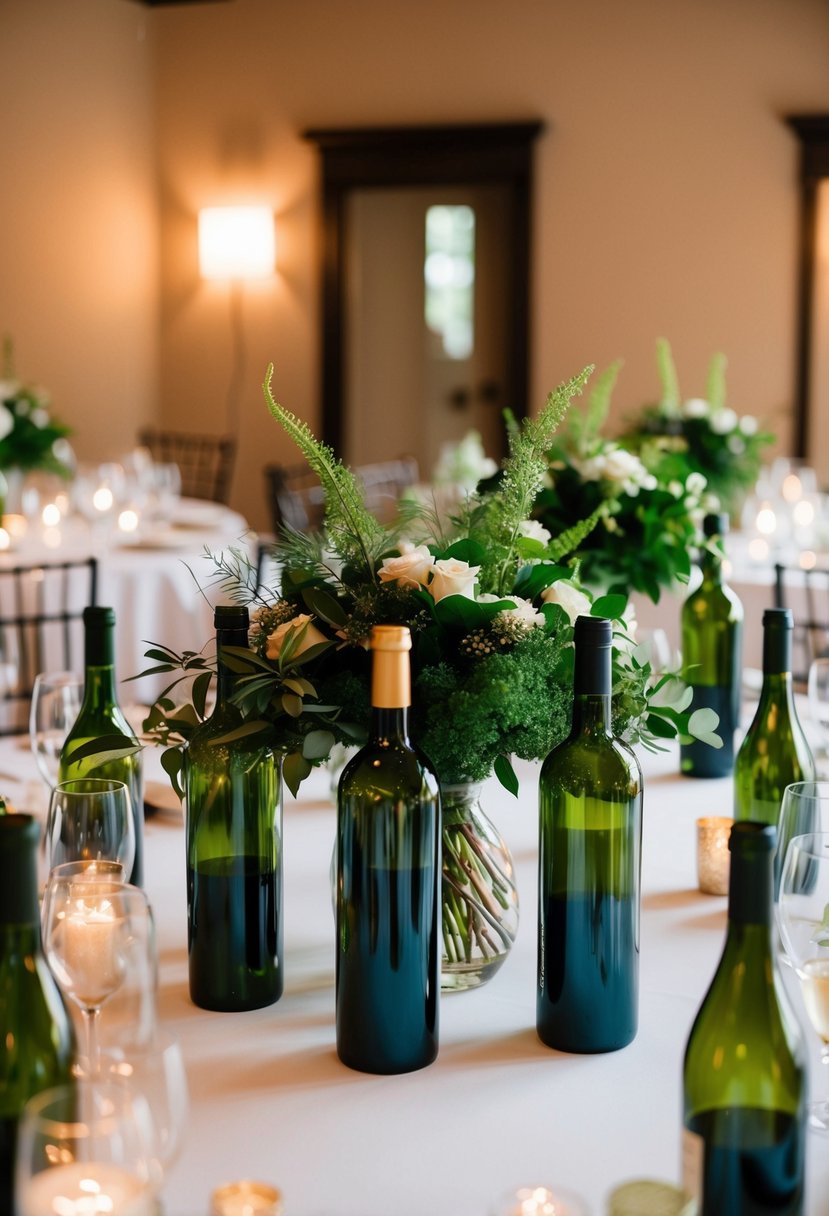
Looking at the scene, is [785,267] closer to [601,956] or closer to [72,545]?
[72,545]

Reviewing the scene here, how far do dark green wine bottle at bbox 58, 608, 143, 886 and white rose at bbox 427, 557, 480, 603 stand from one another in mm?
457

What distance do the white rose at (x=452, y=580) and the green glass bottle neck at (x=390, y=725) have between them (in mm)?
148

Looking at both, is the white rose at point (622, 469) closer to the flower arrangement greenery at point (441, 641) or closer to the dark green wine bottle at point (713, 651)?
the dark green wine bottle at point (713, 651)

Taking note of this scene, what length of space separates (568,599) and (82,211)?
674 cm

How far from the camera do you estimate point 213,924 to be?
4.21 ft

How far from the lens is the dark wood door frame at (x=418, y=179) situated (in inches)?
281

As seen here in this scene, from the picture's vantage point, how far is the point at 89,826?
128cm

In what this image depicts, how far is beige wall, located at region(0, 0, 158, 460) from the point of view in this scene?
23.0ft

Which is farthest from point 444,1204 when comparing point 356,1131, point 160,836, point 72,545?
point 72,545

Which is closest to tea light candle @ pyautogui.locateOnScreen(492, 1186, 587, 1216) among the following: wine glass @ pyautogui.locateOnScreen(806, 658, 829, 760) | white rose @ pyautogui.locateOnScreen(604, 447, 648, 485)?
wine glass @ pyautogui.locateOnScreen(806, 658, 829, 760)

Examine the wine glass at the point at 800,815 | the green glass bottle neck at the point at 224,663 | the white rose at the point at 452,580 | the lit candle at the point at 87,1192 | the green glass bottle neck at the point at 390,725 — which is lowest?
the lit candle at the point at 87,1192

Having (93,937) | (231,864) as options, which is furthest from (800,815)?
(93,937)

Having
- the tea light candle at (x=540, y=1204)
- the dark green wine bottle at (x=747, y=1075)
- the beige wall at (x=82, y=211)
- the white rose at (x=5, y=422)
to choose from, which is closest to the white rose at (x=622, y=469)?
the dark green wine bottle at (x=747, y=1075)

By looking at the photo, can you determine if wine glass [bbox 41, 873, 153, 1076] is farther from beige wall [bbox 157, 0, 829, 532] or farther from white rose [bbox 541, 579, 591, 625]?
beige wall [bbox 157, 0, 829, 532]
